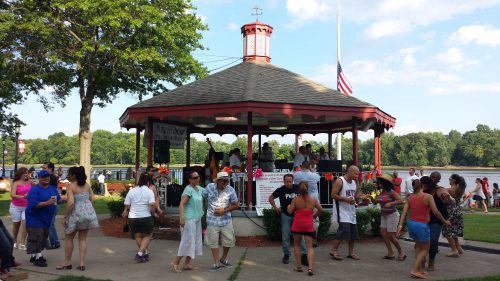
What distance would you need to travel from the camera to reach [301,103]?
10828mm

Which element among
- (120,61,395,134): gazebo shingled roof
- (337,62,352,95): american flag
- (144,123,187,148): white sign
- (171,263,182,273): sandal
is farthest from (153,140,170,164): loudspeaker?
(337,62,352,95): american flag

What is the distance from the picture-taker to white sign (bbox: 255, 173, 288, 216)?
412 inches

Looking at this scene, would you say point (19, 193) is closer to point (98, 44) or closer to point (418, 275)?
point (418, 275)

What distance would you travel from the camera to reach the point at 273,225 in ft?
32.3

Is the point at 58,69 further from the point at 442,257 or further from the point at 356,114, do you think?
the point at 442,257

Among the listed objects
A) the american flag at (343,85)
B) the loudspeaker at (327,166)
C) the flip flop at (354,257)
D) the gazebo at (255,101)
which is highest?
the american flag at (343,85)

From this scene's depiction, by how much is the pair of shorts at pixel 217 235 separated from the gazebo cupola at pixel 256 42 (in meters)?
10.2

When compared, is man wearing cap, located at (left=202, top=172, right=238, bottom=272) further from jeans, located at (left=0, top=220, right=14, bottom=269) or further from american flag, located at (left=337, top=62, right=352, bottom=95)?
american flag, located at (left=337, top=62, right=352, bottom=95)

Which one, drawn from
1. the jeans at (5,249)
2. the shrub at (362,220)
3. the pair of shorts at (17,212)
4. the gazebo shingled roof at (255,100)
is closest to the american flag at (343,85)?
the gazebo shingled roof at (255,100)

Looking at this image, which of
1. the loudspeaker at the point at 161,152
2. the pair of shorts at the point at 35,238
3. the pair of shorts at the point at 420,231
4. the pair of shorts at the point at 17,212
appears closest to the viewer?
the pair of shorts at the point at 420,231

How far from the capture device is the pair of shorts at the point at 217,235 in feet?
23.2

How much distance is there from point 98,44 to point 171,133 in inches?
335

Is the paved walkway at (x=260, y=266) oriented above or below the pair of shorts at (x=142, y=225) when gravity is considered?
below

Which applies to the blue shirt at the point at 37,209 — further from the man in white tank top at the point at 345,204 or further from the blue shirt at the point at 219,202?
the man in white tank top at the point at 345,204
